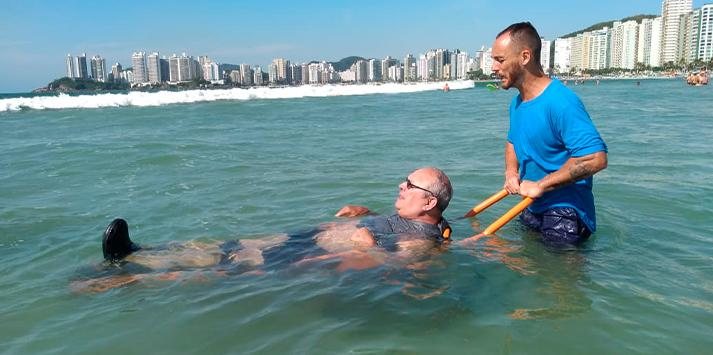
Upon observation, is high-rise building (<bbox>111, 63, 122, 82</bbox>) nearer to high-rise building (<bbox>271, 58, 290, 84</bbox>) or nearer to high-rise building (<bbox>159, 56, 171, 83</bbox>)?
high-rise building (<bbox>159, 56, 171, 83</bbox>)

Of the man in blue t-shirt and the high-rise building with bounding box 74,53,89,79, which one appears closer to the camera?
the man in blue t-shirt

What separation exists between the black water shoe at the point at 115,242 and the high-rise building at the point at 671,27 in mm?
208514

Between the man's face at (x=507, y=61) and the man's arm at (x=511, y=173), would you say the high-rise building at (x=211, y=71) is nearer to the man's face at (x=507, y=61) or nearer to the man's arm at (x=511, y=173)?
the man's arm at (x=511, y=173)

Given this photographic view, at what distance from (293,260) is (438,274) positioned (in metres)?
1.26

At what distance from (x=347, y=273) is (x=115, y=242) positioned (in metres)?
1.98

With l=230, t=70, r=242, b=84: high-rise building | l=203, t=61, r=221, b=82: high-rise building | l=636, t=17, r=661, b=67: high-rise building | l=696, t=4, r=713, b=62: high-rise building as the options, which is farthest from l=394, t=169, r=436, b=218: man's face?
l=636, t=17, r=661, b=67: high-rise building

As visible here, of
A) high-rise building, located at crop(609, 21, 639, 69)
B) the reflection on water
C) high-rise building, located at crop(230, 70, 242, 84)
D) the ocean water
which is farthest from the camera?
high-rise building, located at crop(609, 21, 639, 69)

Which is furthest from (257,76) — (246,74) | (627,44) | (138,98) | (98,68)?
(627,44)

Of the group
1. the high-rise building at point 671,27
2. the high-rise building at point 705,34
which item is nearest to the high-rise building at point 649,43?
the high-rise building at point 671,27

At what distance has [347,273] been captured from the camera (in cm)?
438

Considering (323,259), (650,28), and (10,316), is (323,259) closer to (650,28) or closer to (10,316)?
(10,316)

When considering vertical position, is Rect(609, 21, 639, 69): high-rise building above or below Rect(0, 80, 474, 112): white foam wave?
above

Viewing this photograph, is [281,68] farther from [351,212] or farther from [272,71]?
[351,212]

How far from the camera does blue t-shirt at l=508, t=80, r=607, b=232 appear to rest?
428 centimetres
